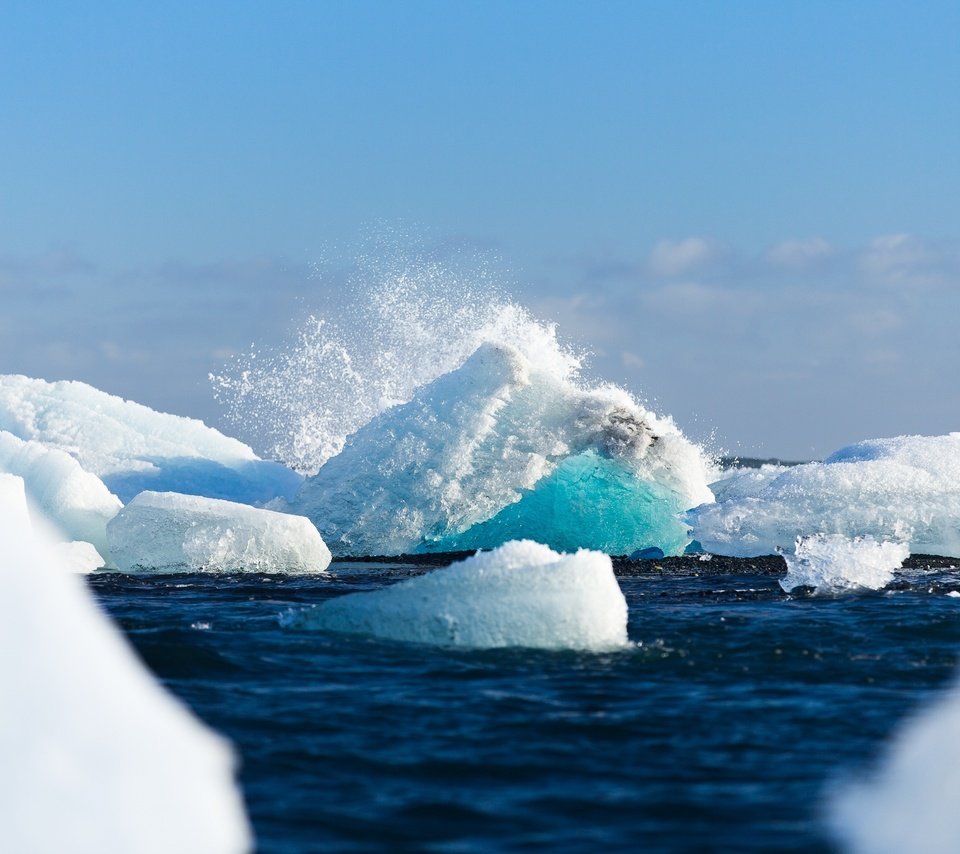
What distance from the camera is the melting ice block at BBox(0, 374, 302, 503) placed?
2609 centimetres

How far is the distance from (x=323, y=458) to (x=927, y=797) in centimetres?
2244

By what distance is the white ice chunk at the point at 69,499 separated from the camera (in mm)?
21000

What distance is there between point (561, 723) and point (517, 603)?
274cm

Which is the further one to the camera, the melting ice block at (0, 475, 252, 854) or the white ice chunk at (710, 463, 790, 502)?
the white ice chunk at (710, 463, 790, 502)

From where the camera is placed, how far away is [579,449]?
2233 centimetres

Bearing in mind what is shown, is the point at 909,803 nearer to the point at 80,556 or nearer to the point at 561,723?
the point at 561,723

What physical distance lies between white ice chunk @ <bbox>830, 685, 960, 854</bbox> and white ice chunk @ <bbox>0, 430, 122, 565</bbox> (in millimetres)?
15800

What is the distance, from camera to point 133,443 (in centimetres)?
2716

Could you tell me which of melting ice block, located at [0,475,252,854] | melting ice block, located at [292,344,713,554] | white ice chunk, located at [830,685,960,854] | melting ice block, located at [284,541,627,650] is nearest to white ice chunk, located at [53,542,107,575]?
melting ice block, located at [292,344,713,554]

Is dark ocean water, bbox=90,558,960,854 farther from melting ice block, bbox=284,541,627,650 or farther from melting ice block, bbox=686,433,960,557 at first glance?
melting ice block, bbox=686,433,960,557

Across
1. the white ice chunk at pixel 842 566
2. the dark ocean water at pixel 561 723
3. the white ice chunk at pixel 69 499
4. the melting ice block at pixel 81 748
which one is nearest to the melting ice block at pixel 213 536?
the white ice chunk at pixel 69 499

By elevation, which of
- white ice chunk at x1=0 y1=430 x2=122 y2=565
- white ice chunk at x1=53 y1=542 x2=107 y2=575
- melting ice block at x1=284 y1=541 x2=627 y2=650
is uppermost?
white ice chunk at x1=0 y1=430 x2=122 y2=565

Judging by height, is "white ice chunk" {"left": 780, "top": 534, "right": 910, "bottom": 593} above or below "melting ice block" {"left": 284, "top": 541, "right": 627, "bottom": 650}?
above

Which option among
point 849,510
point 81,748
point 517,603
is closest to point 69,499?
point 849,510
